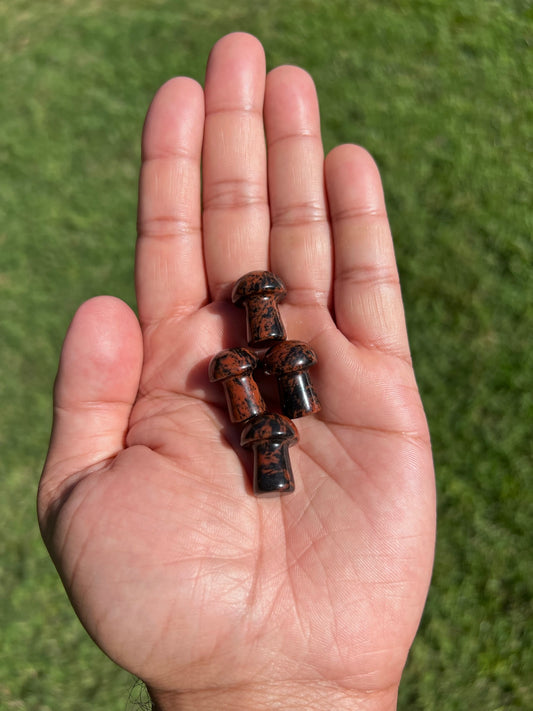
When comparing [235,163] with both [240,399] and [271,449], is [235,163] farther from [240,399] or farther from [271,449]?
[271,449]

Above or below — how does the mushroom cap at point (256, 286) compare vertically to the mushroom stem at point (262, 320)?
above

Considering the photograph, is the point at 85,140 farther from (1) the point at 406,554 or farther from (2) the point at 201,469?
(1) the point at 406,554

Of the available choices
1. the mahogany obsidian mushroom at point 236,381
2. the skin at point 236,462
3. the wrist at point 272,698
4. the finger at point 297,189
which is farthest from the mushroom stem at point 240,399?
the wrist at point 272,698

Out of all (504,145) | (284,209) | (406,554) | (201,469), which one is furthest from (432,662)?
(504,145)

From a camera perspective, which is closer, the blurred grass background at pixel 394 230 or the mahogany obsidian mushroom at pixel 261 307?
the mahogany obsidian mushroom at pixel 261 307

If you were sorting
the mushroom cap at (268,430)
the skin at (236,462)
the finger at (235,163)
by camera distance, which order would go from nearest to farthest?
the skin at (236,462) < the mushroom cap at (268,430) < the finger at (235,163)

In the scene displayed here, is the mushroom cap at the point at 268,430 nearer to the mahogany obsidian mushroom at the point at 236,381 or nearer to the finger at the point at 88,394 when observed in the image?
the mahogany obsidian mushroom at the point at 236,381

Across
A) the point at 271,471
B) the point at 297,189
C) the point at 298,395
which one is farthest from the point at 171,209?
the point at 271,471
